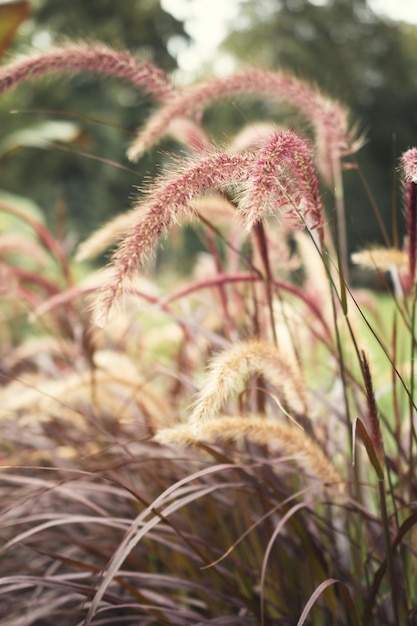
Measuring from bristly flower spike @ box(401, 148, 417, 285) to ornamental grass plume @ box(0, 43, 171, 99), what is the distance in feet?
1.91

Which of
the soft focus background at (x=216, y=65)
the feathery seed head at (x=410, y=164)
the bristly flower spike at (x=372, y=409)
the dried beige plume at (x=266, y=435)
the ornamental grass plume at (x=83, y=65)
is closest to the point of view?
the feathery seed head at (x=410, y=164)

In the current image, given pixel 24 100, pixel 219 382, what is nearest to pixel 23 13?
pixel 219 382

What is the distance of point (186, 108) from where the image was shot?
1255mm

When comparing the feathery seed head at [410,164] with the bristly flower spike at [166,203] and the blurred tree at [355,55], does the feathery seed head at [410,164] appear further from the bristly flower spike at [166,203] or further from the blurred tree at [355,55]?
the blurred tree at [355,55]

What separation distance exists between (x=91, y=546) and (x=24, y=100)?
59.8 feet

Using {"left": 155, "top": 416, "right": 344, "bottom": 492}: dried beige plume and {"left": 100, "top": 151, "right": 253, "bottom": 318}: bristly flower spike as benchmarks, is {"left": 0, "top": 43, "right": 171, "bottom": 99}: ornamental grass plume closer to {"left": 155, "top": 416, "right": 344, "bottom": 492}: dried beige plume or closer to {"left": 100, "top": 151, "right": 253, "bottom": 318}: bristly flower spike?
{"left": 100, "top": 151, "right": 253, "bottom": 318}: bristly flower spike

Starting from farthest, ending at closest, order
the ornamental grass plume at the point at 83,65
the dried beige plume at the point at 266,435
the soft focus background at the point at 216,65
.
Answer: the soft focus background at the point at 216,65 < the ornamental grass plume at the point at 83,65 < the dried beige plume at the point at 266,435

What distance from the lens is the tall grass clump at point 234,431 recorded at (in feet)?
2.86

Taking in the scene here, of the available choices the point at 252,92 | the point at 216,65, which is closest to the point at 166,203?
the point at 252,92

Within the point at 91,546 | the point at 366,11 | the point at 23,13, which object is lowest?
the point at 91,546

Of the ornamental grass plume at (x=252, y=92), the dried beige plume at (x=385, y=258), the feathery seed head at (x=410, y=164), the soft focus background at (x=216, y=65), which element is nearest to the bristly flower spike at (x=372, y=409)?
the feathery seed head at (x=410, y=164)

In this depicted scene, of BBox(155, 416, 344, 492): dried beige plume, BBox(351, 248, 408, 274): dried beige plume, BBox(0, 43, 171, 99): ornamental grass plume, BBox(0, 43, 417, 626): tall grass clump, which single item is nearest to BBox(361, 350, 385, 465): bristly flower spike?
BBox(0, 43, 417, 626): tall grass clump

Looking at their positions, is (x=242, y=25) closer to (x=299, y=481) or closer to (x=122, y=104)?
(x=122, y=104)

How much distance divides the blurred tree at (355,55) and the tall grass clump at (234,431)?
15032mm
